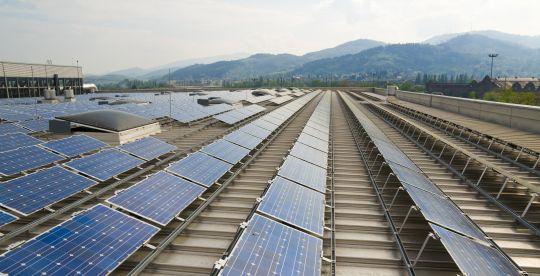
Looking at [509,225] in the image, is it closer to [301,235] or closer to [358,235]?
[358,235]

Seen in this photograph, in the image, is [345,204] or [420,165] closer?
[345,204]

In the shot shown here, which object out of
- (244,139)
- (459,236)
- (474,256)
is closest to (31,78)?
(244,139)

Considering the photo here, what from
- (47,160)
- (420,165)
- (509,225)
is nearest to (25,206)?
(47,160)

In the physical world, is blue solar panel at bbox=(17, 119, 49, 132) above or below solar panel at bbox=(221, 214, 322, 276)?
above

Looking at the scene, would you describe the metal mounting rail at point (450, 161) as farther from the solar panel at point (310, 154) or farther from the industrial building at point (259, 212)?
the solar panel at point (310, 154)

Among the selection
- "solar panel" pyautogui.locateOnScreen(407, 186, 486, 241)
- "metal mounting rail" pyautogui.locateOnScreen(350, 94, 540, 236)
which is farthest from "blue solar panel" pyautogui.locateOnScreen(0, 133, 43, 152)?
"metal mounting rail" pyautogui.locateOnScreen(350, 94, 540, 236)

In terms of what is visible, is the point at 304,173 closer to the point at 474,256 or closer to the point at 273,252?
the point at 273,252

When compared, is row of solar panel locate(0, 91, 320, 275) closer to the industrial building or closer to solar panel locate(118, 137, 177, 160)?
the industrial building
